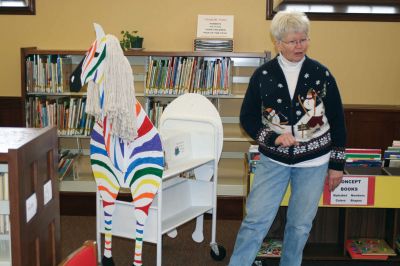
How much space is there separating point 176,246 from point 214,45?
159 cm

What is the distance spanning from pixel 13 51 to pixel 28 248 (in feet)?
10.7

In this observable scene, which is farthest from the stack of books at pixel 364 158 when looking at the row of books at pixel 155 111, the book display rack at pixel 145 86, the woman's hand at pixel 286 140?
the row of books at pixel 155 111

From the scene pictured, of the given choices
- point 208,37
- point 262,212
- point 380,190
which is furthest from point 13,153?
point 208,37

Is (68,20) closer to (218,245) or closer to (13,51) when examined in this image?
(13,51)

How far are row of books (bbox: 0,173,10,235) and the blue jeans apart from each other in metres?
1.21

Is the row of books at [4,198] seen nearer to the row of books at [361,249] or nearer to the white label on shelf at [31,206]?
the white label on shelf at [31,206]

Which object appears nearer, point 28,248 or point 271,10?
point 28,248

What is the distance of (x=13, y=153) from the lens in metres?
1.68

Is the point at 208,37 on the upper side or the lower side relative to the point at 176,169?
upper

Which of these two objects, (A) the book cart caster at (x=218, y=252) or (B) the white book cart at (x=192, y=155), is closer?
(B) the white book cart at (x=192, y=155)

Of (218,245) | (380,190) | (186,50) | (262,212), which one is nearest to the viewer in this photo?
(262,212)

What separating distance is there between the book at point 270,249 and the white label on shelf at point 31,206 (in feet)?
5.42

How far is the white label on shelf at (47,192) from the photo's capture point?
6.51 ft

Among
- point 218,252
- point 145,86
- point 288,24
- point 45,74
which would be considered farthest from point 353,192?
point 45,74
